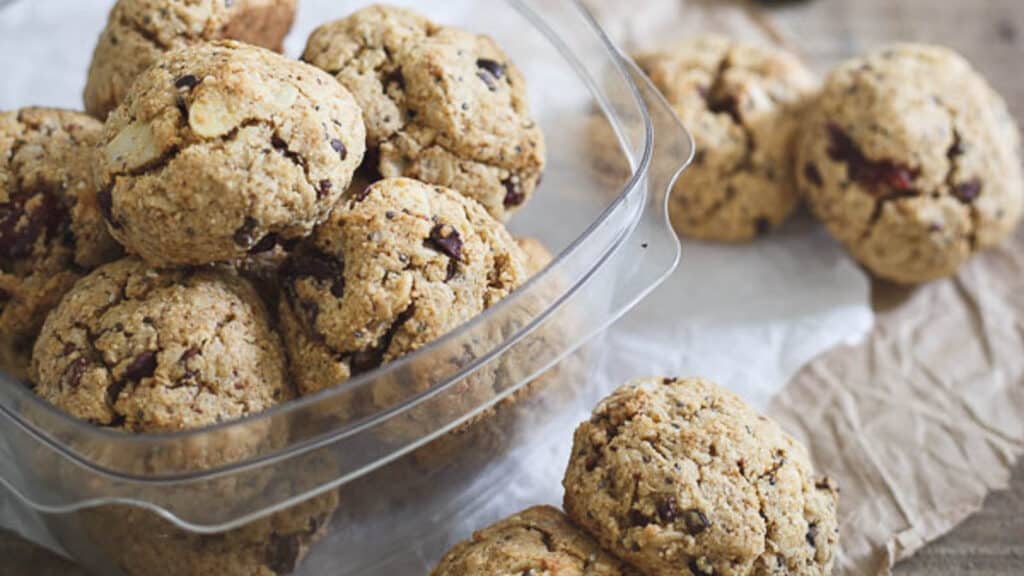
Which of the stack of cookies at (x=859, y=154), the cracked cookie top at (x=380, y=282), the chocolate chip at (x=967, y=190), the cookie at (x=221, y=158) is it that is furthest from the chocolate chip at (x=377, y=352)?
the chocolate chip at (x=967, y=190)

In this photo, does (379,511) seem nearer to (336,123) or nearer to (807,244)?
(336,123)

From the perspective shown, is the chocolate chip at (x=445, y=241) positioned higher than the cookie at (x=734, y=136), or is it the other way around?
the chocolate chip at (x=445, y=241)

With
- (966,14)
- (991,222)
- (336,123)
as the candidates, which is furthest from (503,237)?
(966,14)

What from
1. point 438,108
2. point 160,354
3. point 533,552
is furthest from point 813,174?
point 160,354

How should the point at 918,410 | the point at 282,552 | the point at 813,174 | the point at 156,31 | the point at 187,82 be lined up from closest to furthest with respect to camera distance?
the point at 187,82
the point at 282,552
the point at 156,31
the point at 918,410
the point at 813,174

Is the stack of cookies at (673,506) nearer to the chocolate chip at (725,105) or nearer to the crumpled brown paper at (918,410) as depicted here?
the crumpled brown paper at (918,410)

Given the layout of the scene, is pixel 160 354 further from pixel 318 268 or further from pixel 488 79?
pixel 488 79
